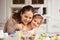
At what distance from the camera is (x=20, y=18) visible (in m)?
1.89

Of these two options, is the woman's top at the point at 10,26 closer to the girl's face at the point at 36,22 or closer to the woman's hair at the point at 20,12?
the woman's hair at the point at 20,12

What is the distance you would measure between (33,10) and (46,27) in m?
0.20

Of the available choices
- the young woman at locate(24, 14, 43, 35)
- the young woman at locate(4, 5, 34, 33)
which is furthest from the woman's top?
the young woman at locate(24, 14, 43, 35)

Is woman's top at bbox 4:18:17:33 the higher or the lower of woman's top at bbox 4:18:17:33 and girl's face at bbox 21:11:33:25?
the lower

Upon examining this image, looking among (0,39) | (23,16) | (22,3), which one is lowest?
(0,39)

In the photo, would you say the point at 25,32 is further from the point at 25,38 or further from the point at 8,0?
the point at 8,0

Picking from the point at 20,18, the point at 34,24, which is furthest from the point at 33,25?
the point at 20,18

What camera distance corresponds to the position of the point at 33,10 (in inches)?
74.1

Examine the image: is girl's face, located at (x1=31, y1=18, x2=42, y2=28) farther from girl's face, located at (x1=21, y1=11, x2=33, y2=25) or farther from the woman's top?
the woman's top

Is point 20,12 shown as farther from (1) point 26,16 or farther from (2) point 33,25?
(2) point 33,25

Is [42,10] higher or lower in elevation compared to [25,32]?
higher

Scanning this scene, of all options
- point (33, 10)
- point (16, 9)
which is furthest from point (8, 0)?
point (33, 10)

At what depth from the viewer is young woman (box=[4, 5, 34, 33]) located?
1877mm

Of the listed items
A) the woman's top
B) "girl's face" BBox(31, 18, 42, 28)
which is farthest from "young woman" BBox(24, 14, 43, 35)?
the woman's top
